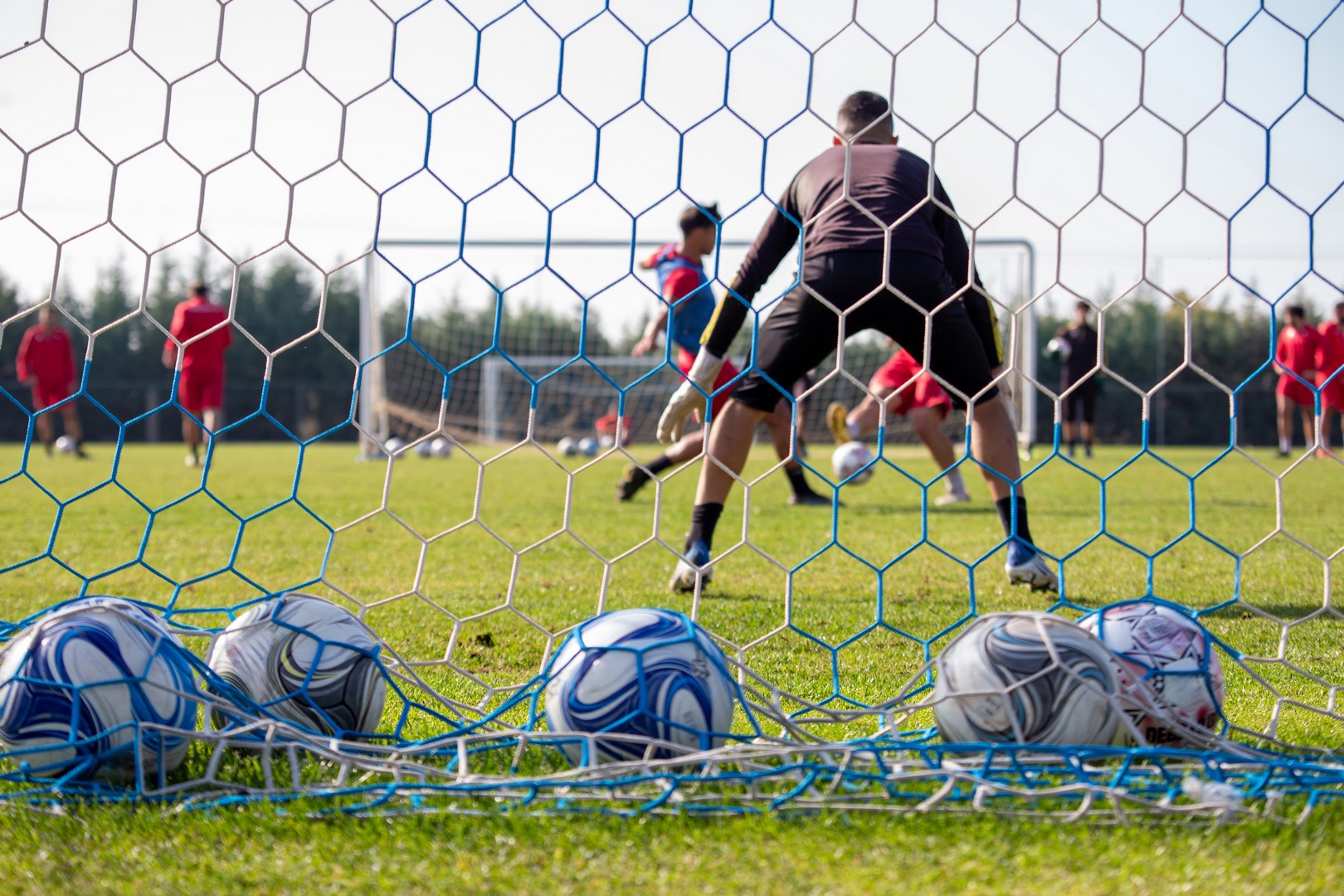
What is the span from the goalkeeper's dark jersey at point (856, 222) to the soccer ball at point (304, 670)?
5.15 ft

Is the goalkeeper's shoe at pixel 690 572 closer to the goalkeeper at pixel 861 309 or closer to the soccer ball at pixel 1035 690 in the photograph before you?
the goalkeeper at pixel 861 309

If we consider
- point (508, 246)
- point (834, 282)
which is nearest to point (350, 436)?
point (508, 246)

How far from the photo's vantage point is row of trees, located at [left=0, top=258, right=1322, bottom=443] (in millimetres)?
20906

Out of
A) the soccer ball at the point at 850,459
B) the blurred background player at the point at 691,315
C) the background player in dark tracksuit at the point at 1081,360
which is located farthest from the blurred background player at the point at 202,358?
the background player in dark tracksuit at the point at 1081,360

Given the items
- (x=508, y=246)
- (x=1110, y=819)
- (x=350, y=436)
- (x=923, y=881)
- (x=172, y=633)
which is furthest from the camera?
(x=350, y=436)

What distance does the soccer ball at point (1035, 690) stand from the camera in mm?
1788

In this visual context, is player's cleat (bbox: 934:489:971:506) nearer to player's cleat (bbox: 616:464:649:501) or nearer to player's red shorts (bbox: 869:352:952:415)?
player's red shorts (bbox: 869:352:952:415)

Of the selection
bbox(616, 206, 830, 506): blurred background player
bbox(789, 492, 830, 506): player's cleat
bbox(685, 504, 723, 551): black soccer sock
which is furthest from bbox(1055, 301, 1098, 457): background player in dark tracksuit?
bbox(685, 504, 723, 551): black soccer sock

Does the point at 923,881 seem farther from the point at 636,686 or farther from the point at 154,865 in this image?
the point at 154,865

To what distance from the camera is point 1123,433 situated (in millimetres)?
28641

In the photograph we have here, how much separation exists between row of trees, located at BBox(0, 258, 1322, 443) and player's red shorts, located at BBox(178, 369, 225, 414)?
14.8ft

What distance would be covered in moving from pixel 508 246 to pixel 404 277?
11.2m

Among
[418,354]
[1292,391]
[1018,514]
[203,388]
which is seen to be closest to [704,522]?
[1018,514]

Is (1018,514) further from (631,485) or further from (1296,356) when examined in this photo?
(1296,356)
